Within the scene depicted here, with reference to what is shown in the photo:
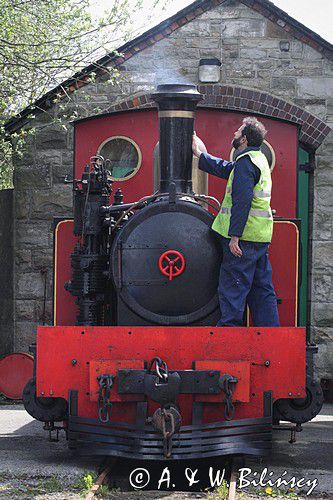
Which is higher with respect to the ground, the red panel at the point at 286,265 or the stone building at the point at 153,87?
the stone building at the point at 153,87

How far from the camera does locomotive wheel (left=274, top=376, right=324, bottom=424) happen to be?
6242mm

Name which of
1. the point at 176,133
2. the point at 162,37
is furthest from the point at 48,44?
the point at 176,133

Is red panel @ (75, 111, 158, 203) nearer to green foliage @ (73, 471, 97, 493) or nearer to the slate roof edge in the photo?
green foliage @ (73, 471, 97, 493)

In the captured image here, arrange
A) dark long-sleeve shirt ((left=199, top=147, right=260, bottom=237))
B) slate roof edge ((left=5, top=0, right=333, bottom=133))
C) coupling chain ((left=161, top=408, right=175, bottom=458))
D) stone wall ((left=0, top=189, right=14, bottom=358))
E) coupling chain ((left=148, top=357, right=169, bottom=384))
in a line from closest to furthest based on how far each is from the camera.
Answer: coupling chain ((left=161, top=408, right=175, bottom=458))
coupling chain ((left=148, top=357, right=169, bottom=384))
dark long-sleeve shirt ((left=199, top=147, right=260, bottom=237))
stone wall ((left=0, top=189, right=14, bottom=358))
slate roof edge ((left=5, top=0, right=333, bottom=133))

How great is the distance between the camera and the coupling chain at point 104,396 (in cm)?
589

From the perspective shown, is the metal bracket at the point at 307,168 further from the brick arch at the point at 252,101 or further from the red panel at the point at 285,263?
the red panel at the point at 285,263

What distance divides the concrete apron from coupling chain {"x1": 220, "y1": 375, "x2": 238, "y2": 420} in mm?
359

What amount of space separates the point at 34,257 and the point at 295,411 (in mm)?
→ 5113

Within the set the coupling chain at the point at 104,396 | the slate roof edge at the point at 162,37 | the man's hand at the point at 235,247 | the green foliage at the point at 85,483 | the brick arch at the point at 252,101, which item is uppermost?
the slate roof edge at the point at 162,37

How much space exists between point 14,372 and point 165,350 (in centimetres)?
371

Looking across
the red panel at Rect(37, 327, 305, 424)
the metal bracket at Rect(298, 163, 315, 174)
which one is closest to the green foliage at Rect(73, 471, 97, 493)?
the red panel at Rect(37, 327, 305, 424)

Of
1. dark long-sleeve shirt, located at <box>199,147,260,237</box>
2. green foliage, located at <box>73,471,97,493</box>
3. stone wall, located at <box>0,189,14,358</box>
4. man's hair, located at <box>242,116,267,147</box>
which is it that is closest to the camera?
green foliage, located at <box>73,471,97,493</box>

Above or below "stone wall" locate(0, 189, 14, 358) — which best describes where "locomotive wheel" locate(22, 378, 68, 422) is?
below

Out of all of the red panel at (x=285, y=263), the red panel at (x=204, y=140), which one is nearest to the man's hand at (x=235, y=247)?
the red panel at (x=285, y=263)
